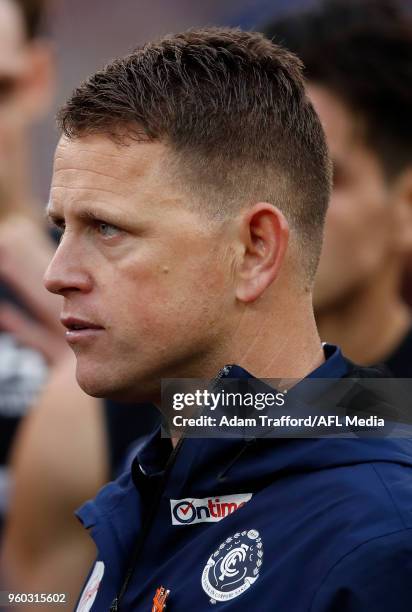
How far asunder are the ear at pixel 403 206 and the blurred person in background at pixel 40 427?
45.4 inches

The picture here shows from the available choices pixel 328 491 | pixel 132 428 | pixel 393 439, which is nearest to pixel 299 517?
pixel 328 491

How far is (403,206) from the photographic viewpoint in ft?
14.1

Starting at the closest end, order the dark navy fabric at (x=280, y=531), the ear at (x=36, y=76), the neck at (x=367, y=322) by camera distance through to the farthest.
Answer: the dark navy fabric at (x=280, y=531) < the neck at (x=367, y=322) < the ear at (x=36, y=76)

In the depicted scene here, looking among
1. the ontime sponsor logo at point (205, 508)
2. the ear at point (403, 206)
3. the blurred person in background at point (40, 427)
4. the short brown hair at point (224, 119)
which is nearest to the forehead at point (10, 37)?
the blurred person in background at point (40, 427)

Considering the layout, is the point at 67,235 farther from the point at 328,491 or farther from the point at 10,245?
the point at 10,245

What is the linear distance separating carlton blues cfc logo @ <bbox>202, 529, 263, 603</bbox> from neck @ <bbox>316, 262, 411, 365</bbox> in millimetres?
2424

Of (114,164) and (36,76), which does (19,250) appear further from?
(114,164)

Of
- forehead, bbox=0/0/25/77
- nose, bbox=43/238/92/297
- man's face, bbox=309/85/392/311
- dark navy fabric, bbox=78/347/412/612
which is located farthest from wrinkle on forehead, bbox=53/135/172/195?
forehead, bbox=0/0/25/77

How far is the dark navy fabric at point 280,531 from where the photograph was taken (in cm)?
174

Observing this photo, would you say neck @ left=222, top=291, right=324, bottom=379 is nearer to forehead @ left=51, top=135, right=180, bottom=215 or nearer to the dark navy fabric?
the dark navy fabric

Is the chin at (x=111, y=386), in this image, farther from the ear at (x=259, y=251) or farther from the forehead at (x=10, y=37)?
the forehead at (x=10, y=37)

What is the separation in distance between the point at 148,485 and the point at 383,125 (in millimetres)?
2539

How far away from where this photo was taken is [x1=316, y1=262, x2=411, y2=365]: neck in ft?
14.1

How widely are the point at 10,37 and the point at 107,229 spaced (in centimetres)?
387
